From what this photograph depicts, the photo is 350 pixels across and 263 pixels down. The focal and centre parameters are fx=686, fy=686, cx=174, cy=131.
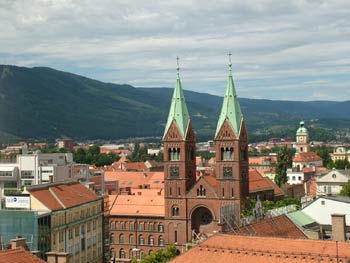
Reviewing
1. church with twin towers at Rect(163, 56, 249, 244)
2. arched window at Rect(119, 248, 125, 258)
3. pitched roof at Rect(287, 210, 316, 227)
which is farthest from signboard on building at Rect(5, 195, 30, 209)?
arched window at Rect(119, 248, 125, 258)

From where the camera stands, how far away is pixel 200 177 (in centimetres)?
12400

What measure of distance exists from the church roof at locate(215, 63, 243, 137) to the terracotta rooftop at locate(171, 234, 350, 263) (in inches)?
2972

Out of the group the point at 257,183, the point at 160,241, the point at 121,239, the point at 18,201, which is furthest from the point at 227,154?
the point at 18,201

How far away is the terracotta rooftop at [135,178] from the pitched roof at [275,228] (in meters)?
109

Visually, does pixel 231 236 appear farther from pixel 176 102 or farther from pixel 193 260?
pixel 176 102

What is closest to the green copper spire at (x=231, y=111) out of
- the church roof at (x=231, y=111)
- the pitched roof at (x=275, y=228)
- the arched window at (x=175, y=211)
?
the church roof at (x=231, y=111)

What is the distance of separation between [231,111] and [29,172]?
123 feet

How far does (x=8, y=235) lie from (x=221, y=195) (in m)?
48.5

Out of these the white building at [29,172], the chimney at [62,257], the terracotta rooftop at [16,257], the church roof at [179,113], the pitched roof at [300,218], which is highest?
the church roof at [179,113]

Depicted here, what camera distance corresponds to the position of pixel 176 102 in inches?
4995

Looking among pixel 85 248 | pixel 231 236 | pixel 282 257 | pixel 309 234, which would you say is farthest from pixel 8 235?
pixel 282 257

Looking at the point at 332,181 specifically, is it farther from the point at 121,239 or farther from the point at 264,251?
the point at 264,251

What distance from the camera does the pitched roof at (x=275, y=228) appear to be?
59.7 meters

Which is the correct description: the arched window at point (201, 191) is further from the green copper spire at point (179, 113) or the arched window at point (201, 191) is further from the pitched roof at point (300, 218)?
the pitched roof at point (300, 218)
